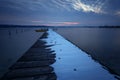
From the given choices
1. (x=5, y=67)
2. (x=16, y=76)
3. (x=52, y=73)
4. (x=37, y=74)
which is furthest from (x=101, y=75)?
(x=5, y=67)

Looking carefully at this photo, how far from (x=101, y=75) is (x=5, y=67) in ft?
28.9

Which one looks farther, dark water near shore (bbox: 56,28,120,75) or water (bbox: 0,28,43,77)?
dark water near shore (bbox: 56,28,120,75)

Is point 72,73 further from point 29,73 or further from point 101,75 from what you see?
point 29,73

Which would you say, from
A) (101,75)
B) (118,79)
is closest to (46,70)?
(101,75)

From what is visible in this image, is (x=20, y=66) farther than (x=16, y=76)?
Yes

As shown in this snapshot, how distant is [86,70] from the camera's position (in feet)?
36.8

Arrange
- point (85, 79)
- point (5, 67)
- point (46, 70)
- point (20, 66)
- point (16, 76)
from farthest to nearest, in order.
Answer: point (5, 67)
point (20, 66)
point (46, 70)
point (16, 76)
point (85, 79)

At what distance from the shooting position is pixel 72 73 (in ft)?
34.3

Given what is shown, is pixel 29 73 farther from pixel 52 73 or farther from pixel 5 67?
pixel 5 67

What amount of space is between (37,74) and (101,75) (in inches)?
155

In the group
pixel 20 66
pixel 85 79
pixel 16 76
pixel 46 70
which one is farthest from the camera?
pixel 20 66

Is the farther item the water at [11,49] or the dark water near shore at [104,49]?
the dark water near shore at [104,49]

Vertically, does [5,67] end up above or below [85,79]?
below

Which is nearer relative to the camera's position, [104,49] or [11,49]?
[11,49]
